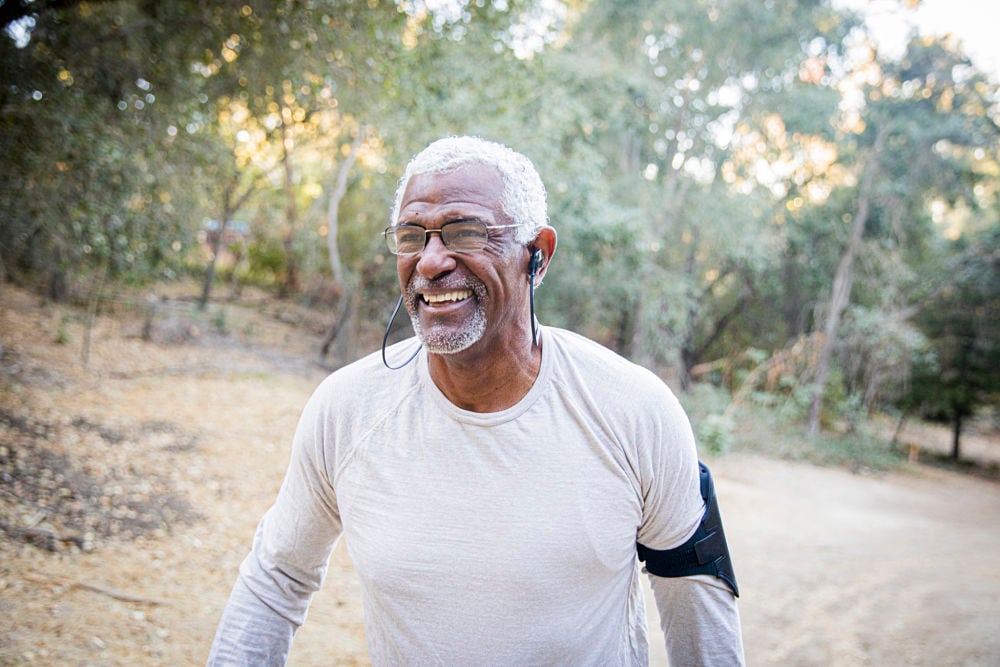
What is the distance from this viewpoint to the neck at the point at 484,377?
1.50 metres

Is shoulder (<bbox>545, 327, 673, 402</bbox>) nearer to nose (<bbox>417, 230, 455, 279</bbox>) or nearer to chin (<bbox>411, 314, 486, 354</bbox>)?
chin (<bbox>411, 314, 486, 354</bbox>)

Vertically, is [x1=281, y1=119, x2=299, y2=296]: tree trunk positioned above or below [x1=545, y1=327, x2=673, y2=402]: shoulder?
above

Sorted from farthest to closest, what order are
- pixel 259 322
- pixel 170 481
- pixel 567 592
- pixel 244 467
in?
pixel 259 322
pixel 244 467
pixel 170 481
pixel 567 592

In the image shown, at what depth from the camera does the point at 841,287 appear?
1750 centimetres

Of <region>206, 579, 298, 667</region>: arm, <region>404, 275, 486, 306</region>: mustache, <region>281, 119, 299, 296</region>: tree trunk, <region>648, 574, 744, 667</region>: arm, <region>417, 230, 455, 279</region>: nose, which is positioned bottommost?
<region>206, 579, 298, 667</region>: arm

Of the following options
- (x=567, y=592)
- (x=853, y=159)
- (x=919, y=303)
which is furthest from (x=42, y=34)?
(x=919, y=303)

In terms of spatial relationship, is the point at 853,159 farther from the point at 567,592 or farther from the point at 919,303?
the point at 567,592

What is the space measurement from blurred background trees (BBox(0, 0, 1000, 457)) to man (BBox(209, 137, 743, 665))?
18.7 feet

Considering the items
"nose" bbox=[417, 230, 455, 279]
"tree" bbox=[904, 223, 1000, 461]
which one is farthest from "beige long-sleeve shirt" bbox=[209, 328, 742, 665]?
"tree" bbox=[904, 223, 1000, 461]

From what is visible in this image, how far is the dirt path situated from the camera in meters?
3.87

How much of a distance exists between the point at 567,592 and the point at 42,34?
7.22m

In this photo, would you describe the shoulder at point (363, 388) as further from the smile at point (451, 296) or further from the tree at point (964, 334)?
the tree at point (964, 334)

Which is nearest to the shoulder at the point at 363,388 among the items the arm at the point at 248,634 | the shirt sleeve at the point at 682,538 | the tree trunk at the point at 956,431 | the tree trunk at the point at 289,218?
the arm at the point at 248,634

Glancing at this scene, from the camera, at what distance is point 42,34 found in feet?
20.1
